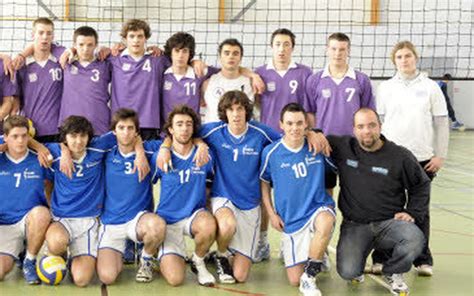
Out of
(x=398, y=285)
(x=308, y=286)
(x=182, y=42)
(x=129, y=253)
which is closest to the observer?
(x=308, y=286)

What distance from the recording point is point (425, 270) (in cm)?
512

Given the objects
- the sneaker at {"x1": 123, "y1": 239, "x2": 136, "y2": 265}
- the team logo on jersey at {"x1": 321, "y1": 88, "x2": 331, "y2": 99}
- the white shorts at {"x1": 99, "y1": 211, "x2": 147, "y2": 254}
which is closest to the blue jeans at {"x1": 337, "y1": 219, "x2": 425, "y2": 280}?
the team logo on jersey at {"x1": 321, "y1": 88, "x2": 331, "y2": 99}

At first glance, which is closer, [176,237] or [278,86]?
[176,237]

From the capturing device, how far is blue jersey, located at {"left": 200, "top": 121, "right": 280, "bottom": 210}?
5.08 m

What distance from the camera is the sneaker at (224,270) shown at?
4855 mm

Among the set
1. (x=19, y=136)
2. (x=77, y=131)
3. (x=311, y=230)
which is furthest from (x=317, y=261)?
(x=19, y=136)

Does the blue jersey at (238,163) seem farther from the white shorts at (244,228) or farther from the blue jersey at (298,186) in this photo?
the blue jersey at (298,186)

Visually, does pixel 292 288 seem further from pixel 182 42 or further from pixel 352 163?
pixel 182 42

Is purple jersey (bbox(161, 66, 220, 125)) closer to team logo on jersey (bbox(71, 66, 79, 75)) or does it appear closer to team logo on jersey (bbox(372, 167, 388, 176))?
team logo on jersey (bbox(71, 66, 79, 75))

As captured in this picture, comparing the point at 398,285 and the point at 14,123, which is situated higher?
the point at 14,123

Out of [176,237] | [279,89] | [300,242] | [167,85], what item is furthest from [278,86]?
[176,237]

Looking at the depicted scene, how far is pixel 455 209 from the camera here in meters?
8.12

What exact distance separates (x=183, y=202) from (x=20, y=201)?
1.12 meters

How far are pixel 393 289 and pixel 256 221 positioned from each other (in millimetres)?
1076
